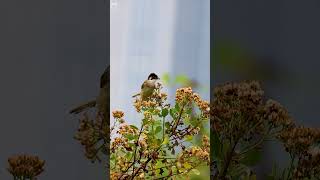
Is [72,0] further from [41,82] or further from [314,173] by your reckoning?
[314,173]

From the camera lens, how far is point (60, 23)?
165cm

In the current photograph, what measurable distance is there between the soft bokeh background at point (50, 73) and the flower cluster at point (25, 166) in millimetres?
19

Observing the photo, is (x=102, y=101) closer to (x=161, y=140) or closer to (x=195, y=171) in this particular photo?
(x=161, y=140)

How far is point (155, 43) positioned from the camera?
5.97ft

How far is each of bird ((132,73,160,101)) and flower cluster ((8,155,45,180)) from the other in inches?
17.2

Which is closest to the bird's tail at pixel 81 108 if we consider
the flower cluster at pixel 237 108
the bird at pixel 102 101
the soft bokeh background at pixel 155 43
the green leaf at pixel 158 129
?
the bird at pixel 102 101

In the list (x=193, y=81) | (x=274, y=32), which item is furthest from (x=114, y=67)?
(x=274, y=32)

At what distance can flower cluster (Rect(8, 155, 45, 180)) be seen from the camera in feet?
5.23

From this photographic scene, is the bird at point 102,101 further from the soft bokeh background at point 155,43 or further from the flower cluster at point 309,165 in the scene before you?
the flower cluster at point 309,165

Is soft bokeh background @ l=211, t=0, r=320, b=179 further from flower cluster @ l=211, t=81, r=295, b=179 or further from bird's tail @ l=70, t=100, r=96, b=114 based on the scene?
bird's tail @ l=70, t=100, r=96, b=114

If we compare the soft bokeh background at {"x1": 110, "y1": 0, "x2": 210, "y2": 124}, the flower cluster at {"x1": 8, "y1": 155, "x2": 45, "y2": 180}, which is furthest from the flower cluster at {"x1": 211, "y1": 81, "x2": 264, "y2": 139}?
the flower cluster at {"x1": 8, "y1": 155, "x2": 45, "y2": 180}

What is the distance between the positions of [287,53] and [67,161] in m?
0.89

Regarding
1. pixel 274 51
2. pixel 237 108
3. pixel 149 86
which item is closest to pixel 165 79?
pixel 149 86

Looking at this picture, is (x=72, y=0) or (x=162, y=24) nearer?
(x=72, y=0)
